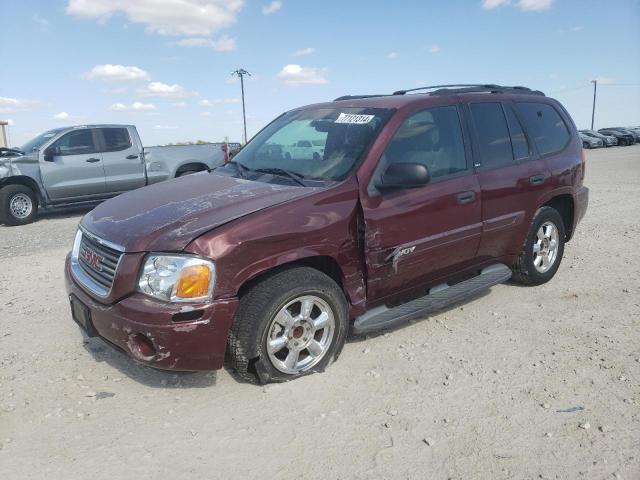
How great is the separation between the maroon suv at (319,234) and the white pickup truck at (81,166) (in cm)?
690

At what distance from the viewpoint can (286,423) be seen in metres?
2.95

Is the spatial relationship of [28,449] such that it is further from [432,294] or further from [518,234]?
[518,234]

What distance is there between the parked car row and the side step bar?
133ft

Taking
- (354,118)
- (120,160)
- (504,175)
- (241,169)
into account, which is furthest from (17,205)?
(504,175)

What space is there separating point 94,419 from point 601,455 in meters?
2.74

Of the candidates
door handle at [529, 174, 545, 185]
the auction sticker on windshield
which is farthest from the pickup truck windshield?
door handle at [529, 174, 545, 185]

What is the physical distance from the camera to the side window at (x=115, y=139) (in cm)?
1067

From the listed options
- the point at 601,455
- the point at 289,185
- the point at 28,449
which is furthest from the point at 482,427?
the point at 28,449

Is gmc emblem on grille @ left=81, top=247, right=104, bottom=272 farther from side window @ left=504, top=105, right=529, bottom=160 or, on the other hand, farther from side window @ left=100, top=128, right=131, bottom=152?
side window @ left=100, top=128, right=131, bottom=152

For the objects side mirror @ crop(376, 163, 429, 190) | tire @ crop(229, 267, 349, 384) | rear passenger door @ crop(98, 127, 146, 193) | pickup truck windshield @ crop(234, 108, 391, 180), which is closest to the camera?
tire @ crop(229, 267, 349, 384)

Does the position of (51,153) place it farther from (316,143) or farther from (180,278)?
(180,278)

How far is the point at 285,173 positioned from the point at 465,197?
1.40 m

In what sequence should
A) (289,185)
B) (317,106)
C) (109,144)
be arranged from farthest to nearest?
(109,144)
(317,106)
(289,185)

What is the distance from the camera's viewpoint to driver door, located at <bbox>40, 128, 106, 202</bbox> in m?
10.0
